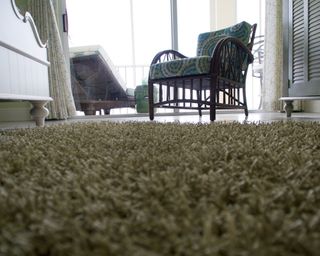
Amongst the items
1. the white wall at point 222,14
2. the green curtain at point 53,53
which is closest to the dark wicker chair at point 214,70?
the green curtain at point 53,53

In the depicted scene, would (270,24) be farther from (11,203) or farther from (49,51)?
(11,203)

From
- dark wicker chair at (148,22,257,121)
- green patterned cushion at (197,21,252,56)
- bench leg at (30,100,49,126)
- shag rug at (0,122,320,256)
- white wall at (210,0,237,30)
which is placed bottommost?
shag rug at (0,122,320,256)

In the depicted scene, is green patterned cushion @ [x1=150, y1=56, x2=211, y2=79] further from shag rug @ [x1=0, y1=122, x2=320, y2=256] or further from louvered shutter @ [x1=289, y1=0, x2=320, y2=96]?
shag rug @ [x1=0, y1=122, x2=320, y2=256]

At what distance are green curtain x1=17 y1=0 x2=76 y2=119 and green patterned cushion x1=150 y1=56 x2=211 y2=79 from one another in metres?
1.04

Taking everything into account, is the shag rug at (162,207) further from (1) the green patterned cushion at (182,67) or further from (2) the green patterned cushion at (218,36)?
(2) the green patterned cushion at (218,36)

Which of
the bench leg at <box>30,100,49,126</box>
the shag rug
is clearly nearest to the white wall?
the bench leg at <box>30,100,49,126</box>

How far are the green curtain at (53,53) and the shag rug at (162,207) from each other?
7.48 ft

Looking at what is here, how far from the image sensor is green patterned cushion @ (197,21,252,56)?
228 cm

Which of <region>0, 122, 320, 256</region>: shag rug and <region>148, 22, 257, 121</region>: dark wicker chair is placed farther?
<region>148, 22, 257, 121</region>: dark wicker chair

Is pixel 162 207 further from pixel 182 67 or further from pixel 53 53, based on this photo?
pixel 53 53

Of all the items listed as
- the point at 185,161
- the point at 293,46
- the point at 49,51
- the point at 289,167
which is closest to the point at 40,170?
the point at 185,161

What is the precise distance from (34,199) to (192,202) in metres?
0.16

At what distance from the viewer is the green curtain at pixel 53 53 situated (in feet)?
8.48

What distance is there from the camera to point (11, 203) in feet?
0.98
